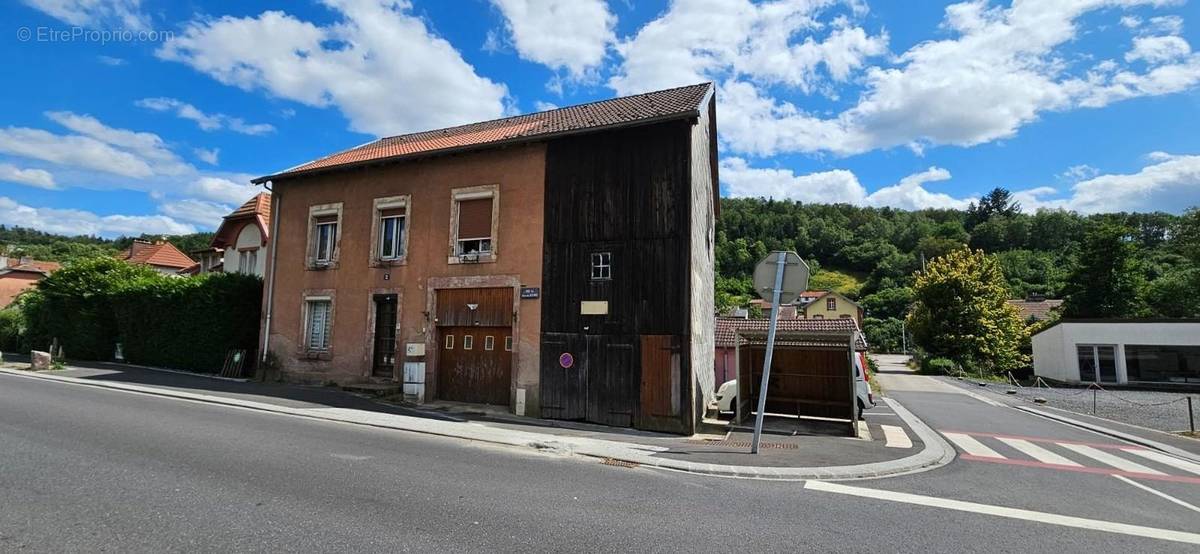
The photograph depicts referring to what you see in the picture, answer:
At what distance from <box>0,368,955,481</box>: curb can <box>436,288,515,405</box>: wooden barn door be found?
220cm

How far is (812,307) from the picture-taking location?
76750 mm

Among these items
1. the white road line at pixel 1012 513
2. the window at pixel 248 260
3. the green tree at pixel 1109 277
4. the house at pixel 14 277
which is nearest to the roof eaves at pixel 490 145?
the window at pixel 248 260

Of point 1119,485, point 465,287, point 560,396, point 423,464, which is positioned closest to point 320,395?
point 465,287

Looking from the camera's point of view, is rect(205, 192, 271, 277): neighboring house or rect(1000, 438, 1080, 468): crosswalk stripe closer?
rect(1000, 438, 1080, 468): crosswalk stripe

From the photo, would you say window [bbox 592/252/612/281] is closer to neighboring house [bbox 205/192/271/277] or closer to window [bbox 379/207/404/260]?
window [bbox 379/207/404/260]

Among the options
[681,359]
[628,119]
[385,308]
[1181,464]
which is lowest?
[1181,464]

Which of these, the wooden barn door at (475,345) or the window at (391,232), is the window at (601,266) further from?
the window at (391,232)

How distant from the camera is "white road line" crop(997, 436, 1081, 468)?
848cm

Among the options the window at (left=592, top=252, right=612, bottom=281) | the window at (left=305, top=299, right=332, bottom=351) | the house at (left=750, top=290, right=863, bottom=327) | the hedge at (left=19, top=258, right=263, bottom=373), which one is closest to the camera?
the window at (left=592, top=252, right=612, bottom=281)

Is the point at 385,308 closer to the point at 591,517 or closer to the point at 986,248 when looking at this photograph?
the point at 591,517

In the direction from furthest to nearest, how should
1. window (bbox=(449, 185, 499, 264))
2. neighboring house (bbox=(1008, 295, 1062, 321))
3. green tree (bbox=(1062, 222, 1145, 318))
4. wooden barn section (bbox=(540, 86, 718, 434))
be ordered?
neighboring house (bbox=(1008, 295, 1062, 321))
green tree (bbox=(1062, 222, 1145, 318))
window (bbox=(449, 185, 499, 264))
wooden barn section (bbox=(540, 86, 718, 434))

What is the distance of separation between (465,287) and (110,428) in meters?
6.90

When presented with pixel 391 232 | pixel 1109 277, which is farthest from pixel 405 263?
pixel 1109 277

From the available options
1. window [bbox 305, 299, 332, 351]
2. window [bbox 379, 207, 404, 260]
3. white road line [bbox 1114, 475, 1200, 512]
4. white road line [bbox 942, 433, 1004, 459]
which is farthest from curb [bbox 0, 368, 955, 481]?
window [bbox 379, 207, 404, 260]
